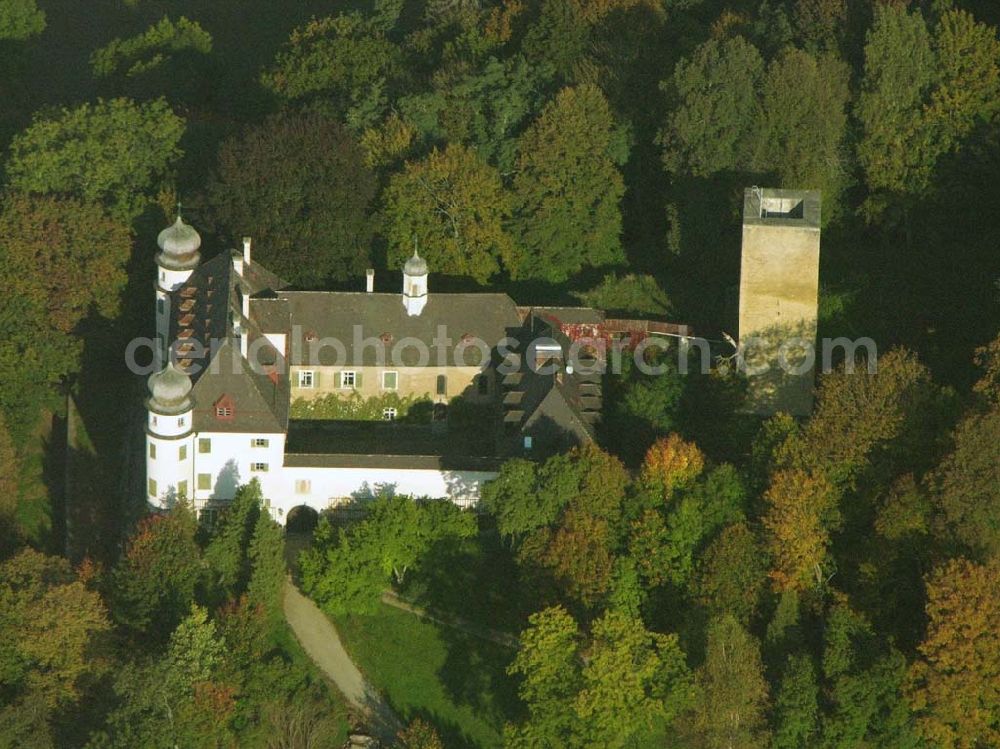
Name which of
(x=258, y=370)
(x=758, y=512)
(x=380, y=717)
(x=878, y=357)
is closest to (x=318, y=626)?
(x=380, y=717)

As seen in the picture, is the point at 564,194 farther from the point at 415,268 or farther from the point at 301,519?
the point at 301,519

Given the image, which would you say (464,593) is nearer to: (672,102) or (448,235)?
(448,235)

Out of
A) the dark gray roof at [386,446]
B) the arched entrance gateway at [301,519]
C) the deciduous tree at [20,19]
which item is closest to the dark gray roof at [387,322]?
the dark gray roof at [386,446]

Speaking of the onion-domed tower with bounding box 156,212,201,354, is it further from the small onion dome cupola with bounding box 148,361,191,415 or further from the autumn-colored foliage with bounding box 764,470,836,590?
the autumn-colored foliage with bounding box 764,470,836,590

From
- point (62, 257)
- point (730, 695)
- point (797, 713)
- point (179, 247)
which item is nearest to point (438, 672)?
point (730, 695)

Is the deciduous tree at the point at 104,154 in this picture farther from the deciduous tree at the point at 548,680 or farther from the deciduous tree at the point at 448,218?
the deciduous tree at the point at 548,680

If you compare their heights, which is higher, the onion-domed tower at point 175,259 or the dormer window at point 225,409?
the onion-domed tower at point 175,259

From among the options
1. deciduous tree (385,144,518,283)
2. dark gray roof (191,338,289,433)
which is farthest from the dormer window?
deciduous tree (385,144,518,283)
